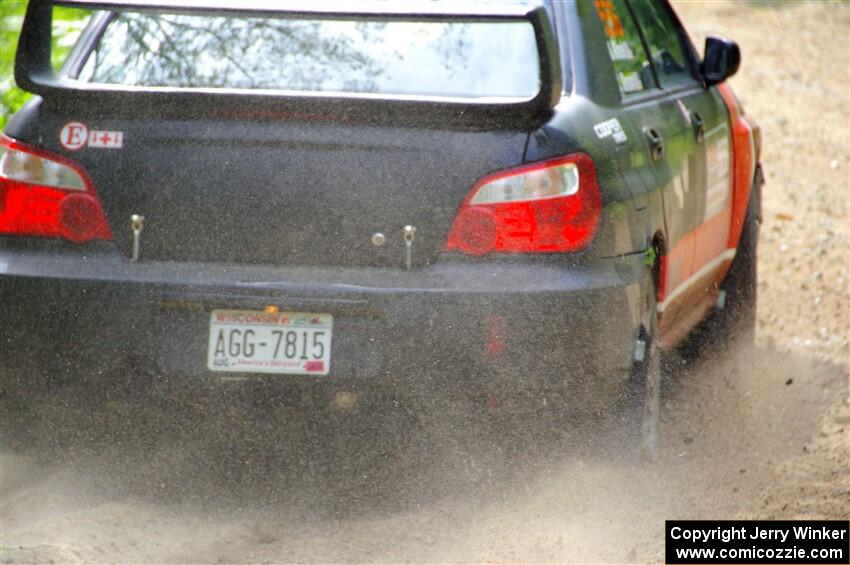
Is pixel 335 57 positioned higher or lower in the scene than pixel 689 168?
higher

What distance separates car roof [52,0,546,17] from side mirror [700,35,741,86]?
2086 millimetres

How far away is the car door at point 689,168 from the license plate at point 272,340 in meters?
1.38

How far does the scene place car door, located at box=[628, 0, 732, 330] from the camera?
5.41 metres

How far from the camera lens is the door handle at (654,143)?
16.5ft

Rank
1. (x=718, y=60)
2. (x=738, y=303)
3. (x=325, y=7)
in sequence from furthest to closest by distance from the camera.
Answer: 1. (x=738, y=303)
2. (x=718, y=60)
3. (x=325, y=7)

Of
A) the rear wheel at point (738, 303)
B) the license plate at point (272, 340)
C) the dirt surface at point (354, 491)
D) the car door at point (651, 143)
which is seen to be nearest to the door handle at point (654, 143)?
the car door at point (651, 143)

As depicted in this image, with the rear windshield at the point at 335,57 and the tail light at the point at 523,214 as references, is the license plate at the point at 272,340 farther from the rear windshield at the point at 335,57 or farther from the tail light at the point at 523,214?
the rear windshield at the point at 335,57

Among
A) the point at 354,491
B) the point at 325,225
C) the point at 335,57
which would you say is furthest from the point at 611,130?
the point at 354,491

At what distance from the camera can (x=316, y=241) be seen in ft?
13.9

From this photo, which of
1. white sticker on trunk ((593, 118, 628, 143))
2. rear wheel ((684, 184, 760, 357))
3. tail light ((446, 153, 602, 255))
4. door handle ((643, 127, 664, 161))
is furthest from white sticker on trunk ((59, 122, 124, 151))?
rear wheel ((684, 184, 760, 357))

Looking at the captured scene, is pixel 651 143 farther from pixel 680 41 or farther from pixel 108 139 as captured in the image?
pixel 108 139

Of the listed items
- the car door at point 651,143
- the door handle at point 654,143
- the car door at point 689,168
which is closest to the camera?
the car door at point 651,143

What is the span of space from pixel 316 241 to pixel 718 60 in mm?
2676

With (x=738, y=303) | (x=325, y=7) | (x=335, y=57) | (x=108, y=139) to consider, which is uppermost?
(x=325, y=7)
